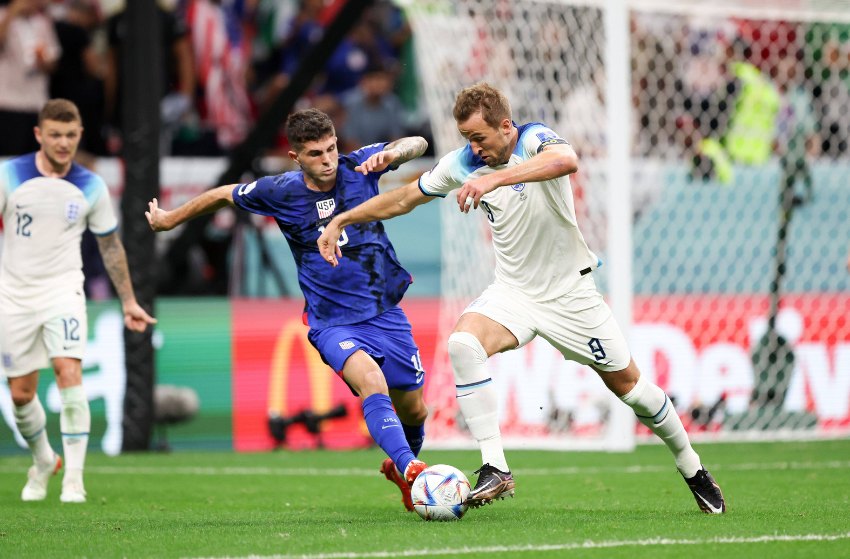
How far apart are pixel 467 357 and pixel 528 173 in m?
1.12

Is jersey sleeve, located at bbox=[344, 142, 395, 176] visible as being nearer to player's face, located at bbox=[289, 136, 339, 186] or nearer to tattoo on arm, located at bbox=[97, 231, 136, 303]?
player's face, located at bbox=[289, 136, 339, 186]

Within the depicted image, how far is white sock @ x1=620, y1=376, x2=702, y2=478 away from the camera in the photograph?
715 cm

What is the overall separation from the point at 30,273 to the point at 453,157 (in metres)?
3.31

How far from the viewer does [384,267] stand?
7.81 metres

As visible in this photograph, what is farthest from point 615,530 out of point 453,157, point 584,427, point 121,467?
point 584,427

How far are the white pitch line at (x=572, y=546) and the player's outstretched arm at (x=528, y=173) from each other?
1508mm

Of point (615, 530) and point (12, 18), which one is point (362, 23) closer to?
point (12, 18)

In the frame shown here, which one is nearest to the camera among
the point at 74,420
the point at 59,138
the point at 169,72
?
the point at 59,138

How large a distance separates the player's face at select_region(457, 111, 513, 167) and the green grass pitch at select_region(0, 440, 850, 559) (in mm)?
1817

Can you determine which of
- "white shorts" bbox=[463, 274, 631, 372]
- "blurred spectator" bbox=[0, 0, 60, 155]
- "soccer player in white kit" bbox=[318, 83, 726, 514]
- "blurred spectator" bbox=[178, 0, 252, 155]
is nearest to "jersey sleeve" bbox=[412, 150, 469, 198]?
"soccer player in white kit" bbox=[318, 83, 726, 514]

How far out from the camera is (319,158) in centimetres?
747

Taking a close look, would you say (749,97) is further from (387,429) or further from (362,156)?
(387,429)

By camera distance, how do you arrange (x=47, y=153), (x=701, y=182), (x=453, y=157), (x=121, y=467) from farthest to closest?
(x=701, y=182) → (x=121, y=467) → (x=47, y=153) → (x=453, y=157)

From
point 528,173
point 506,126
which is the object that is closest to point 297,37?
point 506,126
